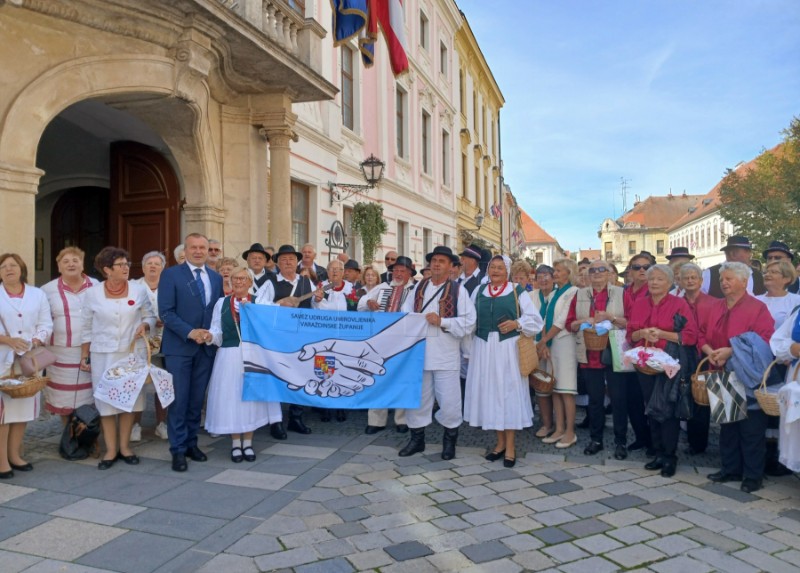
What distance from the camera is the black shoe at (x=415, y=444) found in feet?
17.9

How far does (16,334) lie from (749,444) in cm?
589

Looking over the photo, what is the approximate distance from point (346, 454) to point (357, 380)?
692mm

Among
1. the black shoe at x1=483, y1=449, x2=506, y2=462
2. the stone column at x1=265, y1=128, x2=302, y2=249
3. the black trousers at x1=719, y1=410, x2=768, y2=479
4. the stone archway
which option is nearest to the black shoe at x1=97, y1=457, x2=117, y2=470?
the stone archway

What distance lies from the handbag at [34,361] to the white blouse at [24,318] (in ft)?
0.38

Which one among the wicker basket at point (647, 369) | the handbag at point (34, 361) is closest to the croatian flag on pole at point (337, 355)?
the handbag at point (34, 361)

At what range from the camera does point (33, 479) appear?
4668mm

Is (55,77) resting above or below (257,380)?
above

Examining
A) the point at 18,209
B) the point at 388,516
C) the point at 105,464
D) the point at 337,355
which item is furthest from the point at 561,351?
the point at 18,209

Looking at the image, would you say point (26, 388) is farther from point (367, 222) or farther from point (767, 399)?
point (367, 222)

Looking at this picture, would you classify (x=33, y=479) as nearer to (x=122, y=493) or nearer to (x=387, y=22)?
(x=122, y=493)

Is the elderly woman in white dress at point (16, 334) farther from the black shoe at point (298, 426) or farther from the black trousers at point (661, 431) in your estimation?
the black trousers at point (661, 431)

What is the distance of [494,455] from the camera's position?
5.31 m

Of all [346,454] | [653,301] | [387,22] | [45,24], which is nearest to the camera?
[653,301]

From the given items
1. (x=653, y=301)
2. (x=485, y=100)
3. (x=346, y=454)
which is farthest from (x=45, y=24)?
(x=485, y=100)
